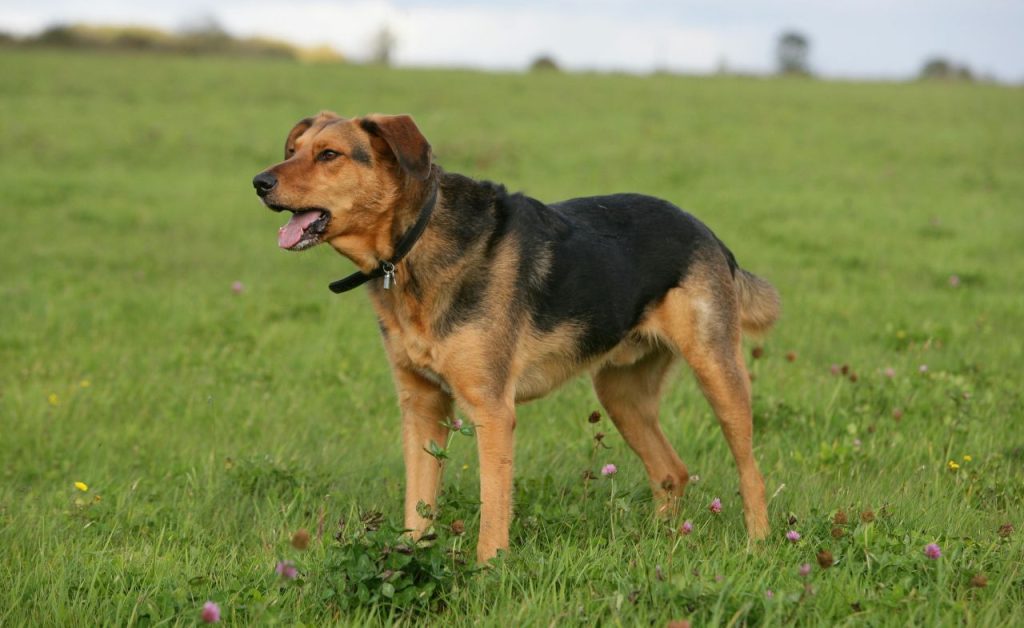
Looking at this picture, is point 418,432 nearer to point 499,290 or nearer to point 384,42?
point 499,290

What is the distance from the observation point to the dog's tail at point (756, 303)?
18.8ft

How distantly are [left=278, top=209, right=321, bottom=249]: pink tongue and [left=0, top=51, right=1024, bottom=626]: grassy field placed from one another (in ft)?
4.05

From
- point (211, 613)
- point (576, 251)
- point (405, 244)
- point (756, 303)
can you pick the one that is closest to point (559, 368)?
point (576, 251)

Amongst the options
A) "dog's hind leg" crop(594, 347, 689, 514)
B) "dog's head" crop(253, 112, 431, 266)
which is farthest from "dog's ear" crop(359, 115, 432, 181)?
"dog's hind leg" crop(594, 347, 689, 514)

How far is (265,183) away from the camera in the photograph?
441 cm

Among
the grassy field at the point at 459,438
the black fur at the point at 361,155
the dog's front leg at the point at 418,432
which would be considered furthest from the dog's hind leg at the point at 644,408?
the black fur at the point at 361,155

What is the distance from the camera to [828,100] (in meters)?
32.8

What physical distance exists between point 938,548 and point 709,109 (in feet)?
87.5

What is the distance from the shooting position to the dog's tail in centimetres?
574

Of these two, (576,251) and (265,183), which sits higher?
(265,183)

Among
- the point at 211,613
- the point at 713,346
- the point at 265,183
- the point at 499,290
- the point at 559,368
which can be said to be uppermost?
the point at 265,183

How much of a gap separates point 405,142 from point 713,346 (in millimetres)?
1943

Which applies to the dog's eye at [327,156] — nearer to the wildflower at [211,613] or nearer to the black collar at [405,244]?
the black collar at [405,244]

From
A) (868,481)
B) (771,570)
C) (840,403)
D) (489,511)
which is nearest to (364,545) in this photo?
(489,511)
